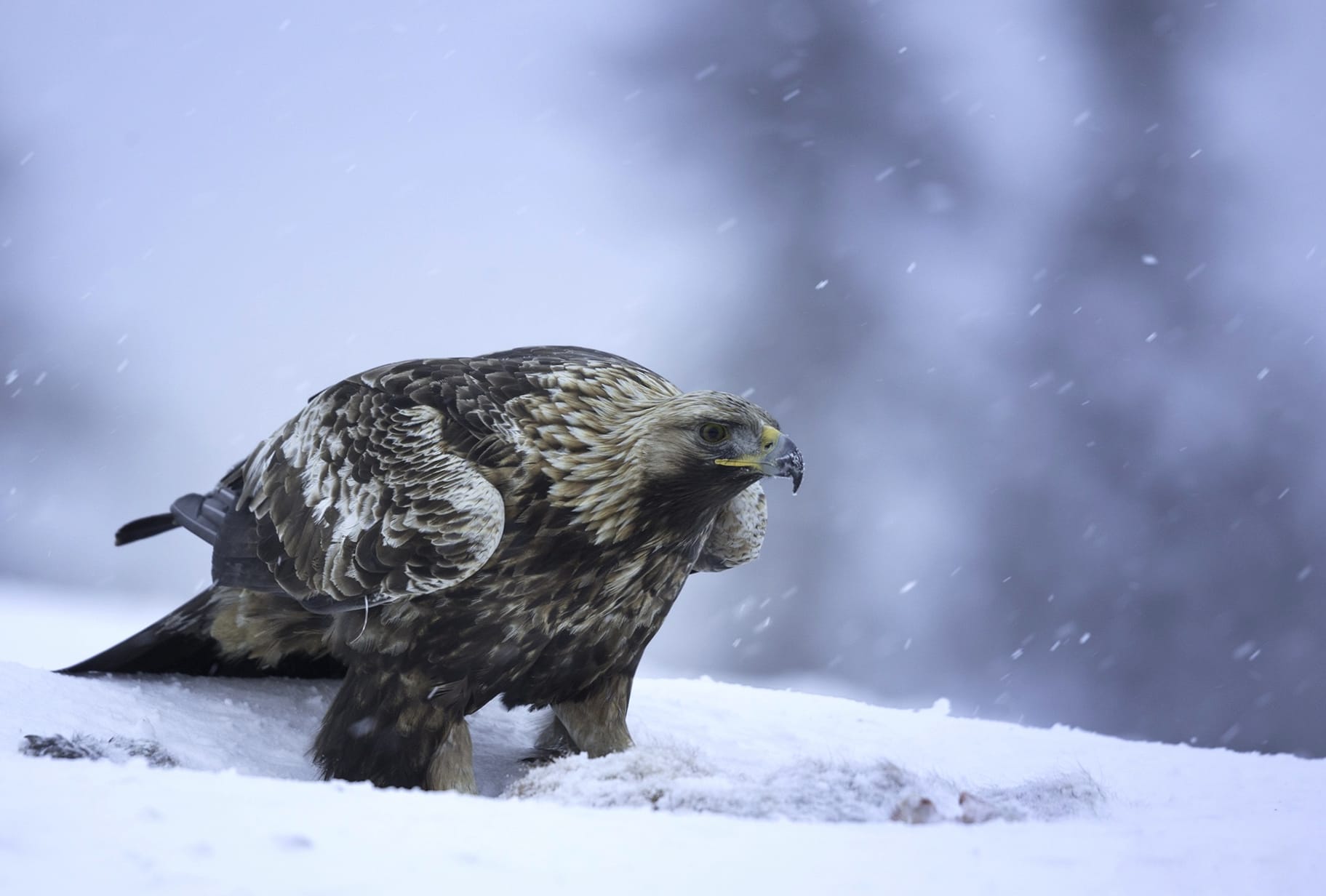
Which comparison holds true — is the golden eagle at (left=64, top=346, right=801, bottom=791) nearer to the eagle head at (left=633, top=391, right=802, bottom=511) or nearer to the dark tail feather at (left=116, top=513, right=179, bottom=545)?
the eagle head at (left=633, top=391, right=802, bottom=511)

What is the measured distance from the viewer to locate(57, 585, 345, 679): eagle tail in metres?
4.75

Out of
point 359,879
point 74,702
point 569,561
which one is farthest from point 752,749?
point 359,879

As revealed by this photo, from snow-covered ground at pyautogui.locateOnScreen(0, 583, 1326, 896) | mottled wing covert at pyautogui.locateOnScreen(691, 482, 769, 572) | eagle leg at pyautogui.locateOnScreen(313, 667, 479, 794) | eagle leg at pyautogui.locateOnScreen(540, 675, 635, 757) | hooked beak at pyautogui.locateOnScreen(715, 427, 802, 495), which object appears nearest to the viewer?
snow-covered ground at pyautogui.locateOnScreen(0, 583, 1326, 896)

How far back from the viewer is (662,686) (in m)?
6.34

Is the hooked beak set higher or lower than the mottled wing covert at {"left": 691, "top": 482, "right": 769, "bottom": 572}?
higher

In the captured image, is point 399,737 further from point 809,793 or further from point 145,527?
point 145,527

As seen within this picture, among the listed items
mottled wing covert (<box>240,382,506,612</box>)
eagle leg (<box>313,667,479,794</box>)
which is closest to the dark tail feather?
mottled wing covert (<box>240,382,506,612</box>)

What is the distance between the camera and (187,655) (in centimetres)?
485

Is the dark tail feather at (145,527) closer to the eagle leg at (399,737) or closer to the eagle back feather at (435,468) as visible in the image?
the eagle back feather at (435,468)

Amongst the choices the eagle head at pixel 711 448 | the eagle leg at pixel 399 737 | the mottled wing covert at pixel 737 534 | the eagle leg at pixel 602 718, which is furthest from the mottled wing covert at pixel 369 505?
the mottled wing covert at pixel 737 534

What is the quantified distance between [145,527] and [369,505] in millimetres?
1620

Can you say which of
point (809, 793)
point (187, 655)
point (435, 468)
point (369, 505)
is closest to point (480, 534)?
point (435, 468)

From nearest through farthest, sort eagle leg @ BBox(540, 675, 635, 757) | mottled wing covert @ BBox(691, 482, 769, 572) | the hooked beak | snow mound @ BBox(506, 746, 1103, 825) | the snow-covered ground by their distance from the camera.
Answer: the snow-covered ground < snow mound @ BBox(506, 746, 1103, 825) < the hooked beak < eagle leg @ BBox(540, 675, 635, 757) < mottled wing covert @ BBox(691, 482, 769, 572)

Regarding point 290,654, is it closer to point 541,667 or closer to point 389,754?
point 389,754
